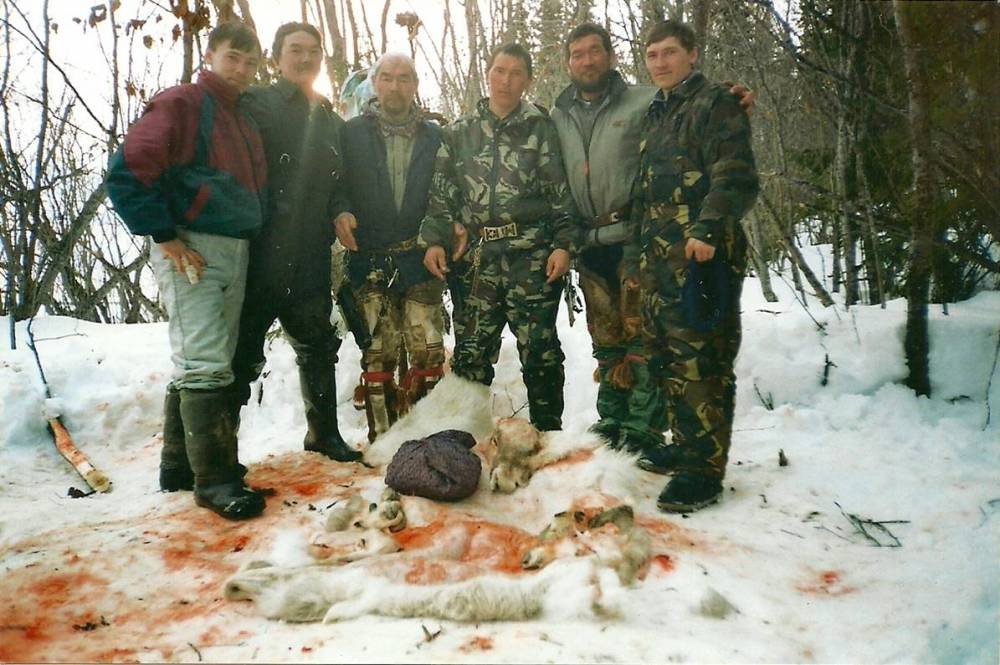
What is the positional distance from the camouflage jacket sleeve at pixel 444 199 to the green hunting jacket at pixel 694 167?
3.68ft

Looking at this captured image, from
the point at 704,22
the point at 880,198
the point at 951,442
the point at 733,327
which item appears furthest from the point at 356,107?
the point at 951,442

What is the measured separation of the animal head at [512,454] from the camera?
3.19m

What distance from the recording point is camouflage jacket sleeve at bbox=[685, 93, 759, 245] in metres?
2.71

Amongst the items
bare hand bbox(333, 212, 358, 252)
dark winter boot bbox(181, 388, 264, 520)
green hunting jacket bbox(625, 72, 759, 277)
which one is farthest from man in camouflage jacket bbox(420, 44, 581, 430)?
dark winter boot bbox(181, 388, 264, 520)

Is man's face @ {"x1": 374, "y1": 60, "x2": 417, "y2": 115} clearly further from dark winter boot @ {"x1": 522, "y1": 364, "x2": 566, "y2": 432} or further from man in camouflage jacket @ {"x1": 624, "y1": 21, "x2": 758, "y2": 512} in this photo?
dark winter boot @ {"x1": 522, "y1": 364, "x2": 566, "y2": 432}

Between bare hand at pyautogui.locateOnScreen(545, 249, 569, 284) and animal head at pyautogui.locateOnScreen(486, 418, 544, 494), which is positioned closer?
animal head at pyautogui.locateOnScreen(486, 418, 544, 494)

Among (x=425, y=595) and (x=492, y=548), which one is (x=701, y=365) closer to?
(x=492, y=548)

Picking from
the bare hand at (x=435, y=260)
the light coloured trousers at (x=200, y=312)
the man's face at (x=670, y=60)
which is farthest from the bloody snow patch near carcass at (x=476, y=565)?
the man's face at (x=670, y=60)

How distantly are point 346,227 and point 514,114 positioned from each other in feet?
3.82

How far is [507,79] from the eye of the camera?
3.58m

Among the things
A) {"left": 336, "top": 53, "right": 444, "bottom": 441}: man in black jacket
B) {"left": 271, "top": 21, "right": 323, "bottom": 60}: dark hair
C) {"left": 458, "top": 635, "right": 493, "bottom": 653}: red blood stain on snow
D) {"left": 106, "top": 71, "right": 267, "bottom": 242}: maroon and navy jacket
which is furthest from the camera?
{"left": 336, "top": 53, "right": 444, "bottom": 441}: man in black jacket

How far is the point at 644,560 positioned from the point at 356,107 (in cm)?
400

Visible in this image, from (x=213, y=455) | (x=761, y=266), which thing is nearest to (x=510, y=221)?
(x=213, y=455)

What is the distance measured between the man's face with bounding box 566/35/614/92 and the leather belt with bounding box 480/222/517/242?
2.83 ft
